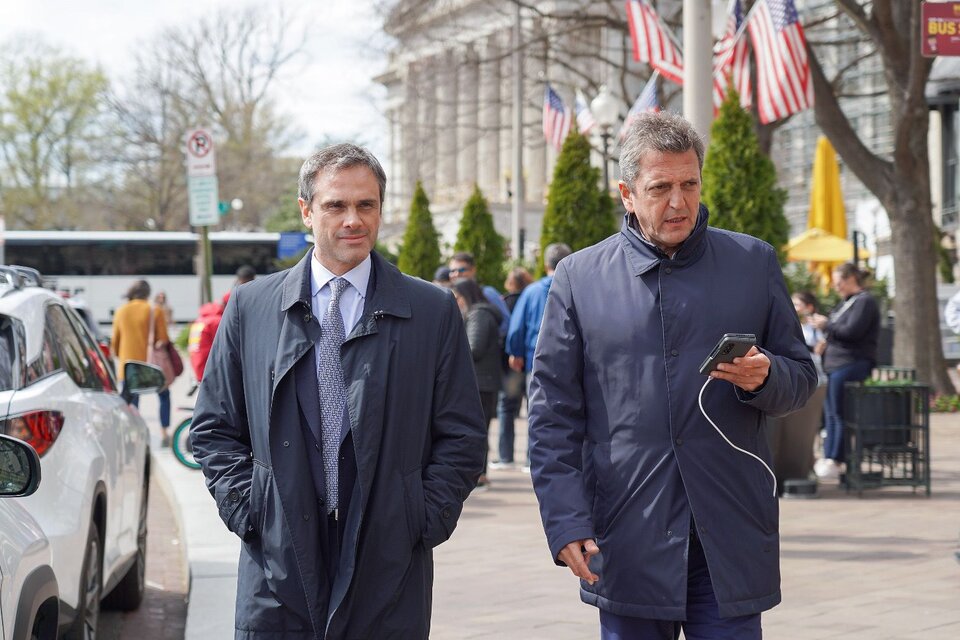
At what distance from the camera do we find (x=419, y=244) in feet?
102

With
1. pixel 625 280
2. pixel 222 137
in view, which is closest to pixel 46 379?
pixel 625 280

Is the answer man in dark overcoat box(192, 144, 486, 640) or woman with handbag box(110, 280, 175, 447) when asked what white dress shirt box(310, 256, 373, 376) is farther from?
woman with handbag box(110, 280, 175, 447)

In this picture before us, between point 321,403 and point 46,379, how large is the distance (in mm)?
2214

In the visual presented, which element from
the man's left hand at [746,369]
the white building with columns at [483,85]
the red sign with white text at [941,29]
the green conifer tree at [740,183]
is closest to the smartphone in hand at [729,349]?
the man's left hand at [746,369]

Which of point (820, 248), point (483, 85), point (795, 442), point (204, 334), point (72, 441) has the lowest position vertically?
point (795, 442)

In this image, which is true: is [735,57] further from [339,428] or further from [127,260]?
[127,260]

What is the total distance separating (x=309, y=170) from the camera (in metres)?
3.90

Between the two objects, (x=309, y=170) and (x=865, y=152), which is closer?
(x=309, y=170)

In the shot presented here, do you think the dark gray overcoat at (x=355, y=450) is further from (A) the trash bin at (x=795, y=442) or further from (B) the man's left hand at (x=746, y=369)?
(A) the trash bin at (x=795, y=442)

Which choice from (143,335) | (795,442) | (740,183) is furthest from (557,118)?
(795,442)

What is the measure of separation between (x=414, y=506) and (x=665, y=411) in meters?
0.68

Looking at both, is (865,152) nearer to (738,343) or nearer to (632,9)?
(632,9)

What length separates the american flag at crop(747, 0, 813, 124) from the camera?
15422mm

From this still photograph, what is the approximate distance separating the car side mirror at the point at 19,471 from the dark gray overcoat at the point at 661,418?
129cm
